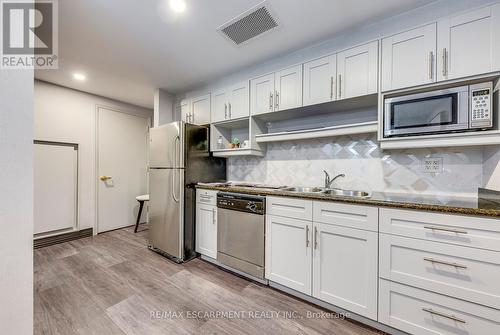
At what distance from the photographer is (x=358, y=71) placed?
187 cm

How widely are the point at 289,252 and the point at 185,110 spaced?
262 centimetres

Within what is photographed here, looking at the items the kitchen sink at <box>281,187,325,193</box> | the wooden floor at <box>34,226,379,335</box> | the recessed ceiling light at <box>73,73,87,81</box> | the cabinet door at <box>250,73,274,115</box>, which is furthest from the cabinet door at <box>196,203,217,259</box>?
the recessed ceiling light at <box>73,73,87,81</box>

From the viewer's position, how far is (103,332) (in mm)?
1501

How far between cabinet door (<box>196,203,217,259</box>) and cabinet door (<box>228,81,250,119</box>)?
1.23 metres

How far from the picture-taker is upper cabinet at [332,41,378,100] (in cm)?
179

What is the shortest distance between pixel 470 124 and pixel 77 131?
191 inches

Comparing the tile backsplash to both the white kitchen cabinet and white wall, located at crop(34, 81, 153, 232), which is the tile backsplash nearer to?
the white kitchen cabinet

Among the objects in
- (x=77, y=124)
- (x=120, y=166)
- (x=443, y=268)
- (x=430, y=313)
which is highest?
(x=77, y=124)

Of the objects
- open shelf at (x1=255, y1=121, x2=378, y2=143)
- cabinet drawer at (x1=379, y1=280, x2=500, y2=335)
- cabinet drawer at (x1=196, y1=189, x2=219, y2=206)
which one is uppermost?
open shelf at (x1=255, y1=121, x2=378, y2=143)

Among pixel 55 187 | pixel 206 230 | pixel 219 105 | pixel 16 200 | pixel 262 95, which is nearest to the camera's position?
pixel 16 200

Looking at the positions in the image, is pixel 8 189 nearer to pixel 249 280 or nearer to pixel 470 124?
pixel 249 280

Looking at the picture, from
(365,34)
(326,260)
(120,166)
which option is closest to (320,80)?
(365,34)

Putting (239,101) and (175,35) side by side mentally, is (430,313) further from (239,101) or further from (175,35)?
(175,35)

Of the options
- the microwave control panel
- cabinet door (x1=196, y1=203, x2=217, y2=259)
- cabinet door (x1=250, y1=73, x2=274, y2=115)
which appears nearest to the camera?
A: the microwave control panel
